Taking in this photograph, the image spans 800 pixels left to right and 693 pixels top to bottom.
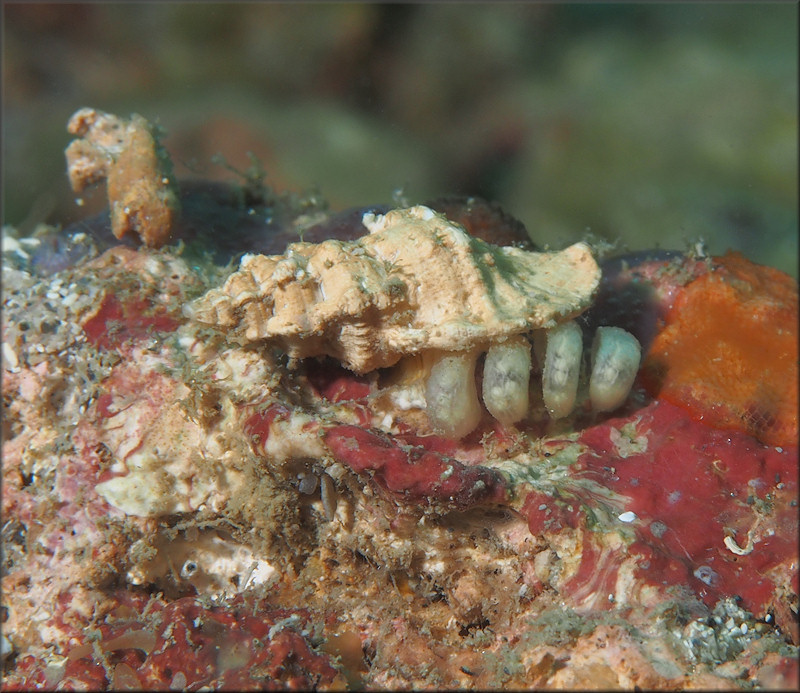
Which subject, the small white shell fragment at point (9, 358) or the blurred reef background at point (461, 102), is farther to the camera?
the blurred reef background at point (461, 102)

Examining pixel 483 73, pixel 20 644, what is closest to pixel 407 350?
pixel 20 644

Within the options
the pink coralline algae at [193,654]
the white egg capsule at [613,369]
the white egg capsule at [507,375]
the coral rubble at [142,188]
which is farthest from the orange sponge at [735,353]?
the coral rubble at [142,188]

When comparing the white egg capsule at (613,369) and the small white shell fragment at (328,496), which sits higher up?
the white egg capsule at (613,369)

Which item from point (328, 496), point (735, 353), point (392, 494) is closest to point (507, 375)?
point (392, 494)

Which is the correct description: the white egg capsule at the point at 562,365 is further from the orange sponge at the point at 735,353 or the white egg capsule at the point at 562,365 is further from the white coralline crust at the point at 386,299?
the orange sponge at the point at 735,353

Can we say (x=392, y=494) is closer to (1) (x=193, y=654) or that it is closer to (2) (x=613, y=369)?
(1) (x=193, y=654)

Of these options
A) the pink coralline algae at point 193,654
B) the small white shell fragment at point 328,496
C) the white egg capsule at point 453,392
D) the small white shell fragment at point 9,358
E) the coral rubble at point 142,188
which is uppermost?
the coral rubble at point 142,188

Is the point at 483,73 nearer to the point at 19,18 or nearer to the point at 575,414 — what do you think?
the point at 19,18
